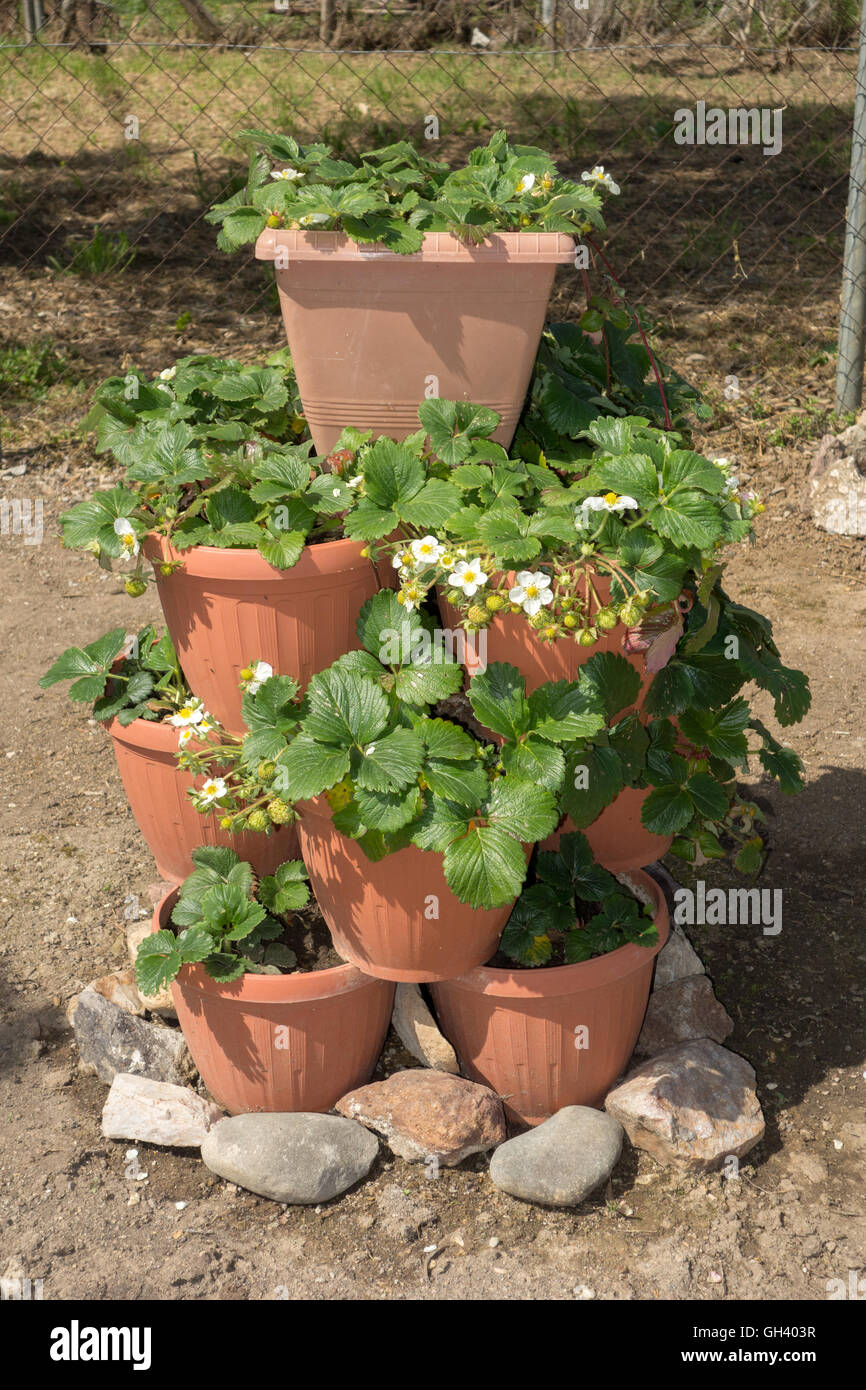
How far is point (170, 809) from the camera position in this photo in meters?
2.43

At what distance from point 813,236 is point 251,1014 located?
221 inches

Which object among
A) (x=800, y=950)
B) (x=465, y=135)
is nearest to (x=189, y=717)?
(x=800, y=950)

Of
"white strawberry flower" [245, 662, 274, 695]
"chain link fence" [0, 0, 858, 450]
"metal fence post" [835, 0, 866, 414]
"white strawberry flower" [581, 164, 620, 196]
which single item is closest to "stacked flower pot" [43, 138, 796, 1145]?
"white strawberry flower" [245, 662, 274, 695]

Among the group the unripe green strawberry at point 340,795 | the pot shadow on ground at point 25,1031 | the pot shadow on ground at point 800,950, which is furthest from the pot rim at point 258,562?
the pot shadow on ground at point 800,950

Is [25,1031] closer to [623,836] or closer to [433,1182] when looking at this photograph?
[433,1182]

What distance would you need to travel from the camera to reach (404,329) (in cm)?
211

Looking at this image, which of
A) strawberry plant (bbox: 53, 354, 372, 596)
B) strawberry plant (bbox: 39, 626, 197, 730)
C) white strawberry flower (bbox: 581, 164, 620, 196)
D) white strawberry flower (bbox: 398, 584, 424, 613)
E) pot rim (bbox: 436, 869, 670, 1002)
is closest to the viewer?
white strawberry flower (bbox: 398, 584, 424, 613)

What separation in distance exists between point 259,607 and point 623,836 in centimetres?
80

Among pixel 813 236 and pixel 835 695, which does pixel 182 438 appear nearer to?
pixel 835 695

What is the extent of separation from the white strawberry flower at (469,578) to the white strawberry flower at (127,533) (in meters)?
0.55

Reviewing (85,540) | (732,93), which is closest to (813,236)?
(732,93)

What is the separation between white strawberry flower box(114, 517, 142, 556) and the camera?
79.4 inches

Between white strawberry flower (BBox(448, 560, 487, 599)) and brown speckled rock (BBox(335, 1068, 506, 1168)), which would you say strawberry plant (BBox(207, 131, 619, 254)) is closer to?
white strawberry flower (BBox(448, 560, 487, 599))

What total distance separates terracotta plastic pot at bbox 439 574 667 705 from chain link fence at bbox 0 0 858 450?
349 cm
